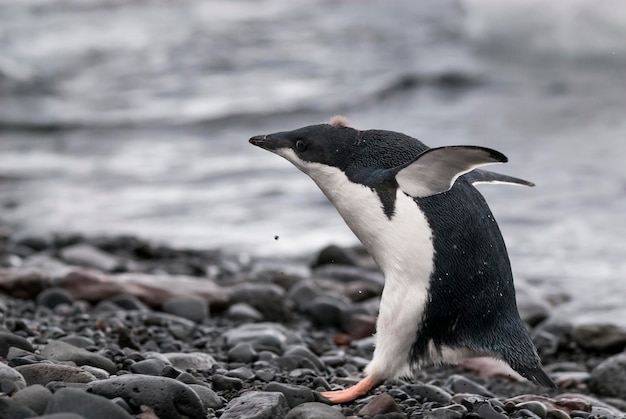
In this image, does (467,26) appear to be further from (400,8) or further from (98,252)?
(98,252)

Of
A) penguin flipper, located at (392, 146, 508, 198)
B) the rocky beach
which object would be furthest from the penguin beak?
the rocky beach

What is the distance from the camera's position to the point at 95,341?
4.70 m

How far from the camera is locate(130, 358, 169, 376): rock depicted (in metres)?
3.98

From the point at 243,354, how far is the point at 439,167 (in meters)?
1.70

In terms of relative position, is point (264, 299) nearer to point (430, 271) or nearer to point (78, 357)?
point (78, 357)

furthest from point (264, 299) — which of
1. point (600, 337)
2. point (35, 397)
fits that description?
point (35, 397)

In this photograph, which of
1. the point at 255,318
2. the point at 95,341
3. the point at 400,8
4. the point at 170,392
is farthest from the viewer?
the point at 400,8

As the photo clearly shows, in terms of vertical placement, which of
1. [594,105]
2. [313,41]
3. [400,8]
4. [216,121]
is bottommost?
[216,121]

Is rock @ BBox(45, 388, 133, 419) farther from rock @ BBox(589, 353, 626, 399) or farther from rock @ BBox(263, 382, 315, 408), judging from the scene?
rock @ BBox(589, 353, 626, 399)

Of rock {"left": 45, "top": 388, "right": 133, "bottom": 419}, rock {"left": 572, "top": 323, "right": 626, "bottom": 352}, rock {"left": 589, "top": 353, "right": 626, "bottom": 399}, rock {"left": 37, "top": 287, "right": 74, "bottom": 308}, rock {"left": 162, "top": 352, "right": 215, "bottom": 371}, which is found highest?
rock {"left": 572, "top": 323, "right": 626, "bottom": 352}

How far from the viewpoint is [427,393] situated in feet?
14.1

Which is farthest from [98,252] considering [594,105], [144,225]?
[594,105]

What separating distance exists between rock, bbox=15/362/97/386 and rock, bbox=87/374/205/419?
0.60ft

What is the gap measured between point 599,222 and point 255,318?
15.4 feet
